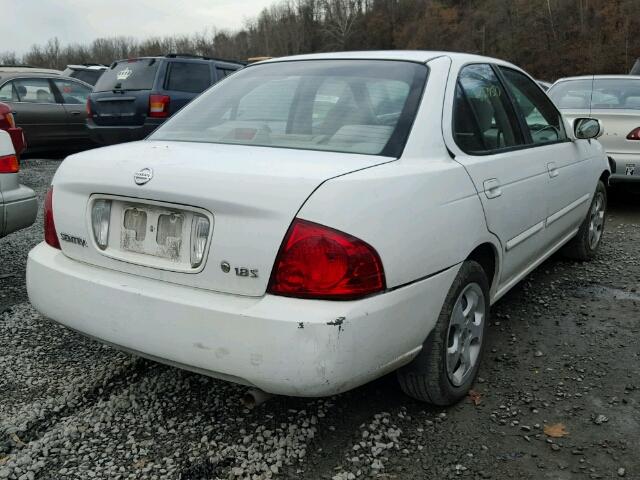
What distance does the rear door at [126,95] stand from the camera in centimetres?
952

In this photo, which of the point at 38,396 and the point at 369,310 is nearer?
the point at 369,310

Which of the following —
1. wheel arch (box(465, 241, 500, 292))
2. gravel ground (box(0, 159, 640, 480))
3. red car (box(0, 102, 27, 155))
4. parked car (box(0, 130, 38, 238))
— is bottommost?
gravel ground (box(0, 159, 640, 480))

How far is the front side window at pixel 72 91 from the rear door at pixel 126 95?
2.96ft

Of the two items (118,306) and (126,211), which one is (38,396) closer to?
(118,306)

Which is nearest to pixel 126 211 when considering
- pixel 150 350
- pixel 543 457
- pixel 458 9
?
pixel 150 350

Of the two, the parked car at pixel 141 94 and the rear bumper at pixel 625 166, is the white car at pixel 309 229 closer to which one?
the rear bumper at pixel 625 166

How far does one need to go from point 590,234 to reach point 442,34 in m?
71.0

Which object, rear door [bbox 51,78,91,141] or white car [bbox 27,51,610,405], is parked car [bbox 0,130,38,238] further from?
rear door [bbox 51,78,91,141]

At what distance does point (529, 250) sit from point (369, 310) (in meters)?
1.70

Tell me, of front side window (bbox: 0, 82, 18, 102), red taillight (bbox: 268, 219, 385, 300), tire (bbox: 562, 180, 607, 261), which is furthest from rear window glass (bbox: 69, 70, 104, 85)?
red taillight (bbox: 268, 219, 385, 300)

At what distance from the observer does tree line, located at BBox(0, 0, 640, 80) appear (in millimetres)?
47438

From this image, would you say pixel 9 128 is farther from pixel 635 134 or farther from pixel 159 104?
pixel 635 134

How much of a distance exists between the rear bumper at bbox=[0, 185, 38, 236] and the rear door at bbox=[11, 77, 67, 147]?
6445 mm

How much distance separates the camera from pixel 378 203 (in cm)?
204
